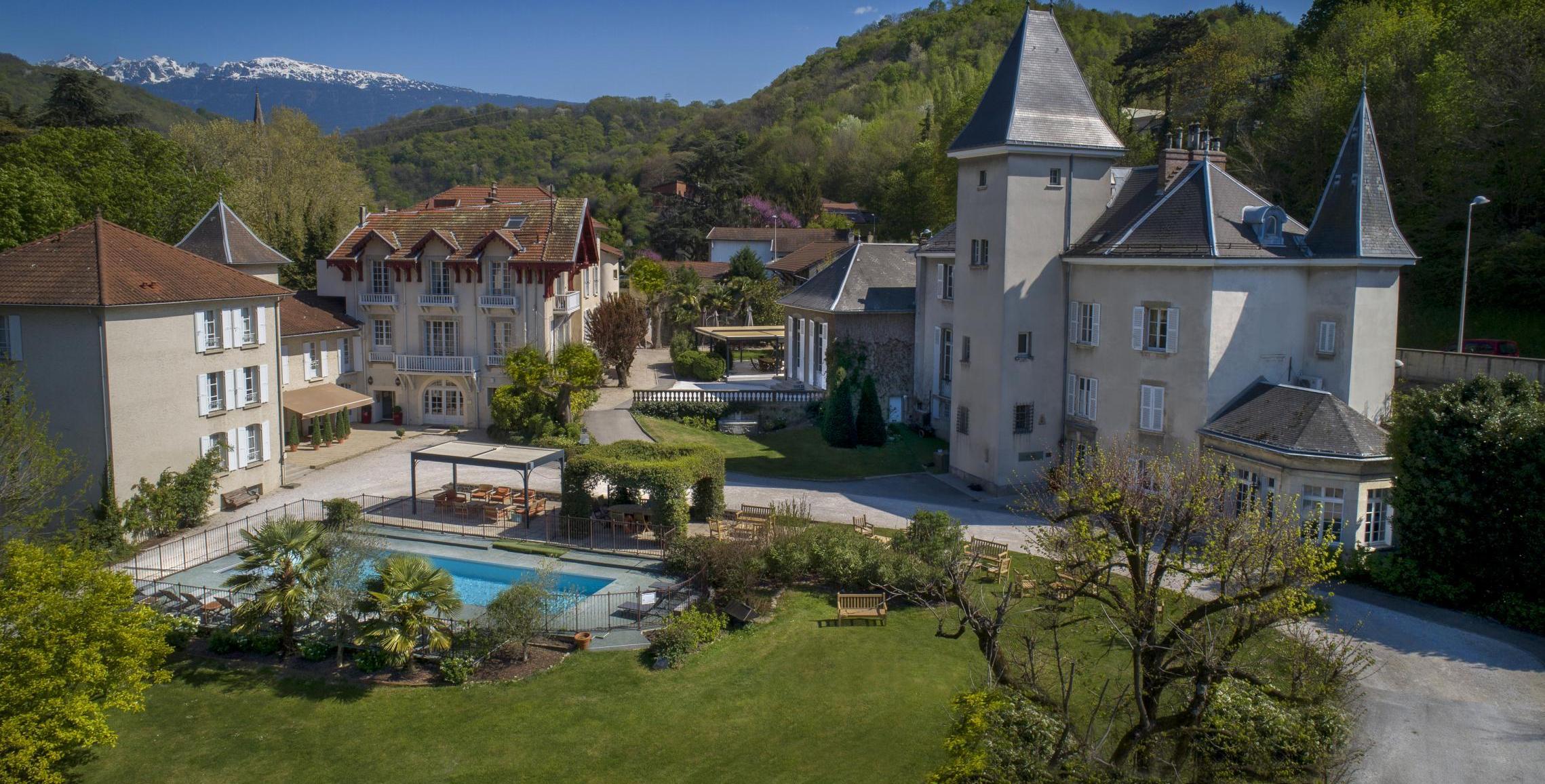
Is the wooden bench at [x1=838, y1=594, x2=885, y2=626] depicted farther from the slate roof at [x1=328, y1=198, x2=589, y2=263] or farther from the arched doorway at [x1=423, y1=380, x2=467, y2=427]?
the arched doorway at [x1=423, y1=380, x2=467, y2=427]

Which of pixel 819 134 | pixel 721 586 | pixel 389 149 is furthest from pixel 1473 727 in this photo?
pixel 389 149

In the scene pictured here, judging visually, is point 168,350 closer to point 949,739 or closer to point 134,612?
point 134,612

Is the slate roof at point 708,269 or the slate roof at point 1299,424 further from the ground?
the slate roof at point 708,269

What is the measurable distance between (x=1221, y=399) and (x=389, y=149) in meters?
150

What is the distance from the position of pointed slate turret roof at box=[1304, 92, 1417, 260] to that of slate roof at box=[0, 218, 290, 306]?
1273 inches

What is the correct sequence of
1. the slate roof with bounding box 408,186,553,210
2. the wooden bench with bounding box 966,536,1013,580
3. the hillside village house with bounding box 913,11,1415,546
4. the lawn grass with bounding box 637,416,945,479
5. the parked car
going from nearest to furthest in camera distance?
the wooden bench with bounding box 966,536,1013,580 < the hillside village house with bounding box 913,11,1415,546 < the lawn grass with bounding box 637,416,945,479 < the parked car < the slate roof with bounding box 408,186,553,210

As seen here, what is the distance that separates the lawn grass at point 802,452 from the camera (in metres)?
37.5

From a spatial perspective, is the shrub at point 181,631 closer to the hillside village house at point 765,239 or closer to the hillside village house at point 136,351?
the hillside village house at point 136,351

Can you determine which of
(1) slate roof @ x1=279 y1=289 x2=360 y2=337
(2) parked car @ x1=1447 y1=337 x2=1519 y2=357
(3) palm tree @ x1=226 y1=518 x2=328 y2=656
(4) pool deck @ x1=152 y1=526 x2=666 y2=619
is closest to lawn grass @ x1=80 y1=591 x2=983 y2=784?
(3) palm tree @ x1=226 y1=518 x2=328 y2=656

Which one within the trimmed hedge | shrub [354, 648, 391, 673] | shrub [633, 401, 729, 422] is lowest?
shrub [354, 648, 391, 673]

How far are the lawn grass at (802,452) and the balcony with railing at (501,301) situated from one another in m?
6.96

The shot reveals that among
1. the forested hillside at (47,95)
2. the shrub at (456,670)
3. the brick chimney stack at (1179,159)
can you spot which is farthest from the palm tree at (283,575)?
the forested hillside at (47,95)

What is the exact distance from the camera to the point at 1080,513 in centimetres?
1664

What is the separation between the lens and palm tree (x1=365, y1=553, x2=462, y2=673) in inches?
826
